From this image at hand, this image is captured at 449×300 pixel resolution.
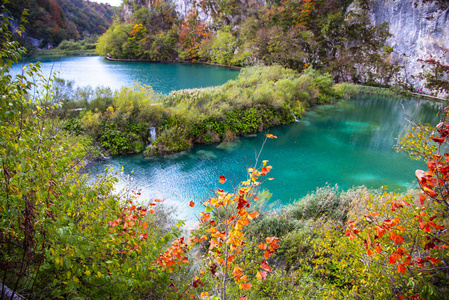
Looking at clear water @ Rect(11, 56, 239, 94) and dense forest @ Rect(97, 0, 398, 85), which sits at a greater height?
dense forest @ Rect(97, 0, 398, 85)

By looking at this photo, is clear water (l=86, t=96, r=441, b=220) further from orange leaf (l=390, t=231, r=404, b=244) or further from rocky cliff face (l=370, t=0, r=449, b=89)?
rocky cliff face (l=370, t=0, r=449, b=89)

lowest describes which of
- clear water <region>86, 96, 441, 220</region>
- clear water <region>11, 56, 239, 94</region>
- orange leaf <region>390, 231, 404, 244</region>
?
clear water <region>86, 96, 441, 220</region>

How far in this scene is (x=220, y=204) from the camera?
2.83 metres

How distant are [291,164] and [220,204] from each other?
34.0ft

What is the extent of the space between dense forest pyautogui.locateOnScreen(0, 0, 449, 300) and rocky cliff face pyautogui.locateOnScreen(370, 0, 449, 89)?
1.80 meters

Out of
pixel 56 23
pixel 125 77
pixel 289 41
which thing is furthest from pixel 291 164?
pixel 56 23

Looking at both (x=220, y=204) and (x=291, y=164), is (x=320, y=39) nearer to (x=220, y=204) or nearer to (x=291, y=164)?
(x=291, y=164)

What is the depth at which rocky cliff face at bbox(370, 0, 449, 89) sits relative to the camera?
28.3 m

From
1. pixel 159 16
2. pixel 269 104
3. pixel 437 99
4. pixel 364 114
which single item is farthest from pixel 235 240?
pixel 159 16

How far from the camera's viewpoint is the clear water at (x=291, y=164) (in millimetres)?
10016

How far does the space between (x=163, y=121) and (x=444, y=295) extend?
12842mm

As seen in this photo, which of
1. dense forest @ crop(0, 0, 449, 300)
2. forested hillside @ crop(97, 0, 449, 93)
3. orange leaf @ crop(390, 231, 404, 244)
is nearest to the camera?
dense forest @ crop(0, 0, 449, 300)

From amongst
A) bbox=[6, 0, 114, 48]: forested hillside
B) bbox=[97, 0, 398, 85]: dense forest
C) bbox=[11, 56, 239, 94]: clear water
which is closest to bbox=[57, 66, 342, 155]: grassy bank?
bbox=[11, 56, 239, 94]: clear water

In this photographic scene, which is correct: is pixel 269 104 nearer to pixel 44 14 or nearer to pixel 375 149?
pixel 375 149
